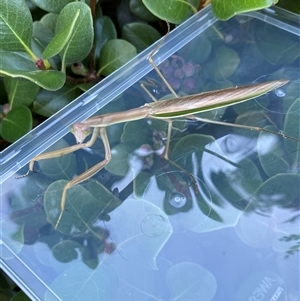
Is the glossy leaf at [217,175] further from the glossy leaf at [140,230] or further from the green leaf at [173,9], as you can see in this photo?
the green leaf at [173,9]

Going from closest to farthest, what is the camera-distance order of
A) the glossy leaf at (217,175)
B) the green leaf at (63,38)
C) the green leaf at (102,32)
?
the green leaf at (63,38)
the glossy leaf at (217,175)
the green leaf at (102,32)

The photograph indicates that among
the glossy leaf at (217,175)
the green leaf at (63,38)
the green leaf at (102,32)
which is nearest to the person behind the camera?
the green leaf at (63,38)

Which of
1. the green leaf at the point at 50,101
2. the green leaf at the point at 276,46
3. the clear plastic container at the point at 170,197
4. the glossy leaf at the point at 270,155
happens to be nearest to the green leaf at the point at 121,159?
the clear plastic container at the point at 170,197

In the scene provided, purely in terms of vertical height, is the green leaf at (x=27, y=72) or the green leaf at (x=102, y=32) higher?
the green leaf at (x=27, y=72)

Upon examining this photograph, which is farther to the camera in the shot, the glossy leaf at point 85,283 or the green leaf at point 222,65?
the green leaf at point 222,65

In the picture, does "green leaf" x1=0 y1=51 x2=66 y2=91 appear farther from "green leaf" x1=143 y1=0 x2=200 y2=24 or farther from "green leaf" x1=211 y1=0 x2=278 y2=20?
"green leaf" x1=211 y1=0 x2=278 y2=20

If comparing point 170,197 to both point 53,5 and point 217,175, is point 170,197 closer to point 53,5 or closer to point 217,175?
point 217,175

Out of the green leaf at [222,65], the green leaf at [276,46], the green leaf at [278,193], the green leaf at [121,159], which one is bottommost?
the green leaf at [278,193]

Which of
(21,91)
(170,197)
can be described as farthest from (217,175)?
(21,91)
